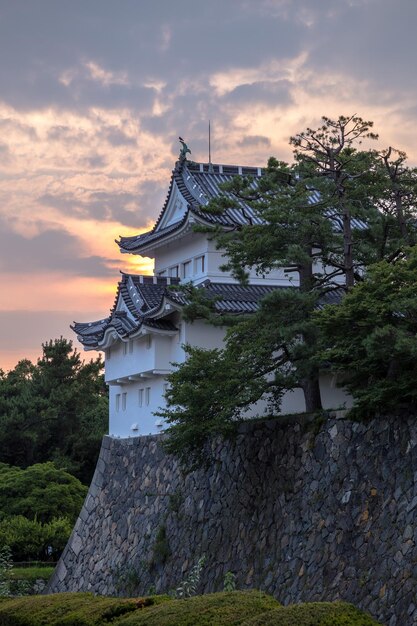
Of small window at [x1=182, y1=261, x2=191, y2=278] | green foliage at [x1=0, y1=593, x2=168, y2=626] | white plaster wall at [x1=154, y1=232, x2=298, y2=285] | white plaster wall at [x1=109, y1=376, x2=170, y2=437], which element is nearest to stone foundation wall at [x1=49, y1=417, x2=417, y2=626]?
white plaster wall at [x1=109, y1=376, x2=170, y2=437]

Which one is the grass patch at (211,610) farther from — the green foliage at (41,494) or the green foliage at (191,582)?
the green foliage at (41,494)

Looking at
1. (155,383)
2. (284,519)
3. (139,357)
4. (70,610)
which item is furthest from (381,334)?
(139,357)

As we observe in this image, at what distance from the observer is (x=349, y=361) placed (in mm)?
19062

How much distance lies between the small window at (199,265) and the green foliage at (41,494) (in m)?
11.8

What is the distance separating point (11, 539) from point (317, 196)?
15146mm

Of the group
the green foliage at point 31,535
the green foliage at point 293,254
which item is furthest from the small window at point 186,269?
the green foliage at point 31,535

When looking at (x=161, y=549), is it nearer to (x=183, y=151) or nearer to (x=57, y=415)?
(x=183, y=151)

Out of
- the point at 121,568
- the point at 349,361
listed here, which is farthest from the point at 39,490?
the point at 349,361

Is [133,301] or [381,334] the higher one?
[133,301]

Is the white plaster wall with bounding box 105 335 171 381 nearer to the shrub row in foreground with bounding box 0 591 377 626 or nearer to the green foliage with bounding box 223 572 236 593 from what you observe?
the green foliage with bounding box 223 572 236 593

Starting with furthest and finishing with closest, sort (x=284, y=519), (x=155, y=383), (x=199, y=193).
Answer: (x=199, y=193), (x=155, y=383), (x=284, y=519)

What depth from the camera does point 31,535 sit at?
36.1m

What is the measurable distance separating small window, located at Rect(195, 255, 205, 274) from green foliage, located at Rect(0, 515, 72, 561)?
11.2 m

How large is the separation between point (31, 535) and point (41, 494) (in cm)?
194
